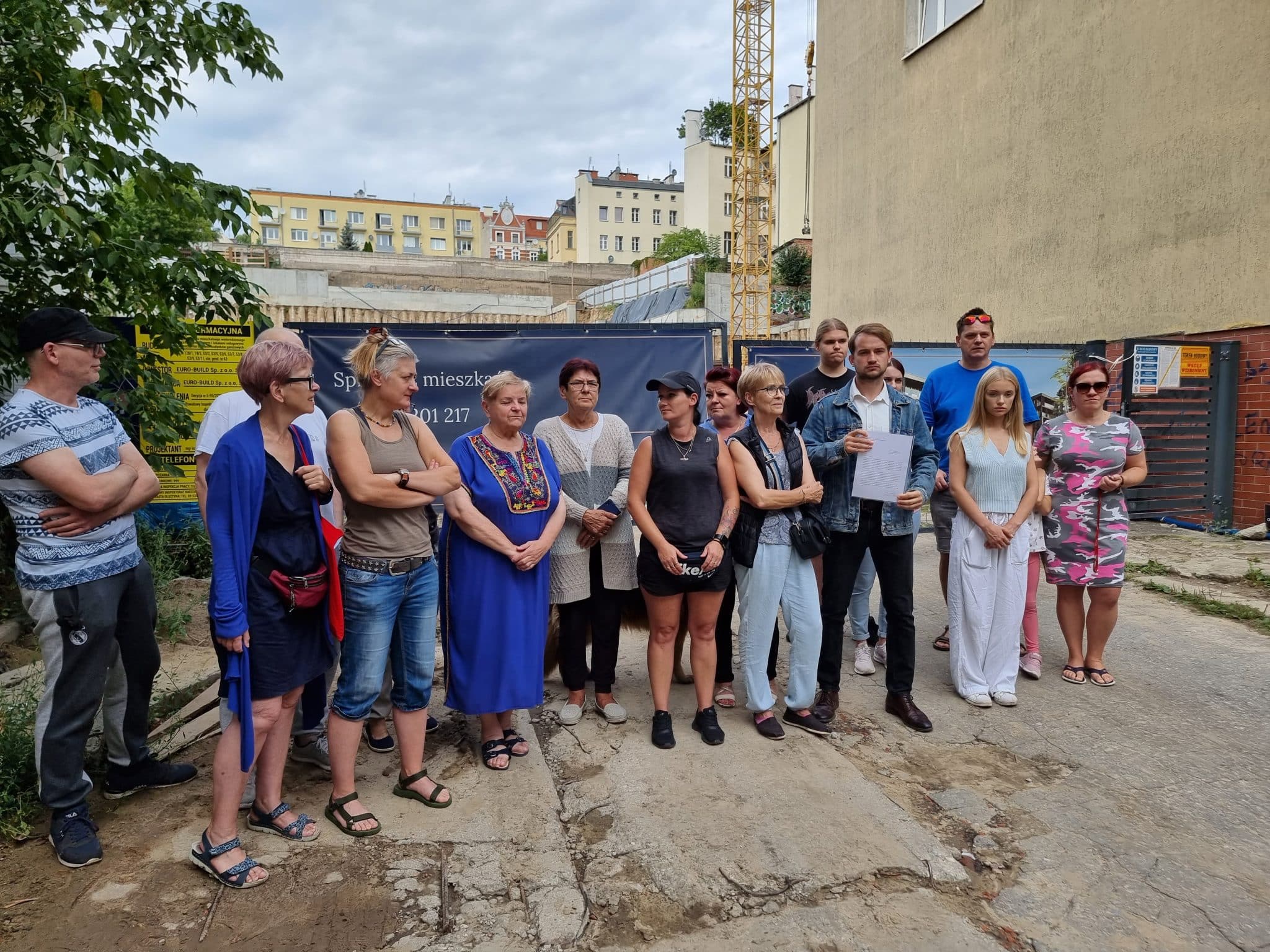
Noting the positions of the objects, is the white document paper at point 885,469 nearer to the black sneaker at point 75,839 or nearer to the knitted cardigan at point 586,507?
the knitted cardigan at point 586,507

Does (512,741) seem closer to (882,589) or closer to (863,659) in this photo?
(882,589)

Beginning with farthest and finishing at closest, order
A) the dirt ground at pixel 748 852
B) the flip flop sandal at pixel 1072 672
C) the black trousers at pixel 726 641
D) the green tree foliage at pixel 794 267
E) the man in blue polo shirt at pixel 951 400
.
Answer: the green tree foliage at pixel 794 267
the man in blue polo shirt at pixel 951 400
the flip flop sandal at pixel 1072 672
the black trousers at pixel 726 641
the dirt ground at pixel 748 852

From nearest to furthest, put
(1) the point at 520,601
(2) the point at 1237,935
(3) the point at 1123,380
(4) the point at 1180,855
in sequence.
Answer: (2) the point at 1237,935 → (4) the point at 1180,855 → (1) the point at 520,601 → (3) the point at 1123,380

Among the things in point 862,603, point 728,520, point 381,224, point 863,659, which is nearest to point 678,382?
point 728,520

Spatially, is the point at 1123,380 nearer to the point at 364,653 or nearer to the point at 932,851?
the point at 932,851

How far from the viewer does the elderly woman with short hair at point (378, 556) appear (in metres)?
3.02

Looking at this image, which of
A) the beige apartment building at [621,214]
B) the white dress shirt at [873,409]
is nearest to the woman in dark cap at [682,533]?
the white dress shirt at [873,409]

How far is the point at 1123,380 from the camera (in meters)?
9.31

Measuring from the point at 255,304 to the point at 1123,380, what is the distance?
30.6ft

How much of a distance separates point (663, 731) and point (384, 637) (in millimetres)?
1428

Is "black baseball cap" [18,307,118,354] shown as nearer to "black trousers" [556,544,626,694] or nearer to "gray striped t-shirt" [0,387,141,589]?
"gray striped t-shirt" [0,387,141,589]

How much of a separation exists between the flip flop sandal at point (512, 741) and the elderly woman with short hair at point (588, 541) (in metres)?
0.35

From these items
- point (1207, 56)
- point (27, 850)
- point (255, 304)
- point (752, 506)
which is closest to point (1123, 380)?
point (1207, 56)

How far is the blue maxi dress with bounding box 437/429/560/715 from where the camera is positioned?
3.48 m
